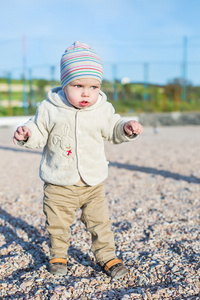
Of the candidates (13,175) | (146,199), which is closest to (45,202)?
(146,199)

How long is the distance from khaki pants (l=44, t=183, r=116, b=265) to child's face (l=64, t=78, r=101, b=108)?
0.59 m

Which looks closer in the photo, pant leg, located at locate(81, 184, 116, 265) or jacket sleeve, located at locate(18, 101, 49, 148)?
jacket sleeve, located at locate(18, 101, 49, 148)

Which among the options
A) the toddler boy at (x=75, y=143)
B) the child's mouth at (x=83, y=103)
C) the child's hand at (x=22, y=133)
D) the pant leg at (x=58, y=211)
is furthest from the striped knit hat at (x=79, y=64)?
the pant leg at (x=58, y=211)

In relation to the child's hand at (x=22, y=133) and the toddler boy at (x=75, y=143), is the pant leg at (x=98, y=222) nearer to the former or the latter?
the toddler boy at (x=75, y=143)

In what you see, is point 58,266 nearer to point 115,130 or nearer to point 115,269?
point 115,269

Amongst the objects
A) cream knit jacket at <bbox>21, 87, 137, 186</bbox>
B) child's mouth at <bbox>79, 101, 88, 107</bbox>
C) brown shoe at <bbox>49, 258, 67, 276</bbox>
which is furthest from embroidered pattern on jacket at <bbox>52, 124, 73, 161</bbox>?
brown shoe at <bbox>49, 258, 67, 276</bbox>

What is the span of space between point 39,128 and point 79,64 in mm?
511

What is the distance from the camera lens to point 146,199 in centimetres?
440

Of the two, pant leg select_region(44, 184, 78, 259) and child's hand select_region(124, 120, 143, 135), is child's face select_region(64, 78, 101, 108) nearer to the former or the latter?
child's hand select_region(124, 120, 143, 135)

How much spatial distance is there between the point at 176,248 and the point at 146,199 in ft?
4.88

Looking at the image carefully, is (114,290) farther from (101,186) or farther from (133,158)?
(133,158)

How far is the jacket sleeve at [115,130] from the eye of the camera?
2537 millimetres

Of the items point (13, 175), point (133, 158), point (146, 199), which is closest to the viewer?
point (146, 199)

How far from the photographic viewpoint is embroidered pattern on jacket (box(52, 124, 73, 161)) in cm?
247
